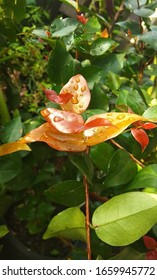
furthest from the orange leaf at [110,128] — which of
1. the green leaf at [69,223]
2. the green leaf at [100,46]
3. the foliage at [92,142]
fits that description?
the green leaf at [100,46]

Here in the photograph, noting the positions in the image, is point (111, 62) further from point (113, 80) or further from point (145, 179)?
point (145, 179)

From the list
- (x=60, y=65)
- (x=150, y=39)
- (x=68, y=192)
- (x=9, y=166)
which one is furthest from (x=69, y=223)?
(x=150, y=39)

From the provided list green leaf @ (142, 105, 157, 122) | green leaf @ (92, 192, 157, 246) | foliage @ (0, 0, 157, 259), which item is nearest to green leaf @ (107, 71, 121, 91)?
foliage @ (0, 0, 157, 259)

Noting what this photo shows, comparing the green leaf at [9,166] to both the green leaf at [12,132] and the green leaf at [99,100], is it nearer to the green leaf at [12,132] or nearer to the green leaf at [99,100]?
the green leaf at [12,132]

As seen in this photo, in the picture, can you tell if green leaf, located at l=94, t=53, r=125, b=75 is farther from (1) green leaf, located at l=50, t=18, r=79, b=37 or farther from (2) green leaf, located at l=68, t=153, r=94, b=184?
(2) green leaf, located at l=68, t=153, r=94, b=184

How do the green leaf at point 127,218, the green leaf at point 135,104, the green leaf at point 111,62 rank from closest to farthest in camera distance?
1. the green leaf at point 127,218
2. the green leaf at point 135,104
3. the green leaf at point 111,62

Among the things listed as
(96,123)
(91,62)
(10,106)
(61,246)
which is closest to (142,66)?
(91,62)
